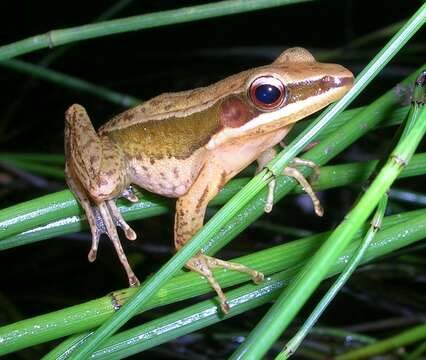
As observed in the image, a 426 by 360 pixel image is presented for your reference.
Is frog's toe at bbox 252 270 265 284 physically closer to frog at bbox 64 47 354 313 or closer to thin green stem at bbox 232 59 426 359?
frog at bbox 64 47 354 313

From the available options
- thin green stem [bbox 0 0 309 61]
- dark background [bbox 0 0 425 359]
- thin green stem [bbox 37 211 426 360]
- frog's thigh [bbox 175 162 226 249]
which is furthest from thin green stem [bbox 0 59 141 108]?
thin green stem [bbox 37 211 426 360]

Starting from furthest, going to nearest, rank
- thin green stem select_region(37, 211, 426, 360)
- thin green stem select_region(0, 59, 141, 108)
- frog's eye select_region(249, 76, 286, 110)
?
1. thin green stem select_region(0, 59, 141, 108)
2. frog's eye select_region(249, 76, 286, 110)
3. thin green stem select_region(37, 211, 426, 360)

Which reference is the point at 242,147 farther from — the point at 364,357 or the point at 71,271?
the point at 71,271

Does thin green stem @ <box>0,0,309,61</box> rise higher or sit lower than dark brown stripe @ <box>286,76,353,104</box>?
higher

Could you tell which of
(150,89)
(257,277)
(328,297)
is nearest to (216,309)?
(257,277)

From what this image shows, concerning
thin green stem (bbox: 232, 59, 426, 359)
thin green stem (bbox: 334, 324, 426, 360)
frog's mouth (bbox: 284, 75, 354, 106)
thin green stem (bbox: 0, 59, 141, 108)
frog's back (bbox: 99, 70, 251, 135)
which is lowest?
thin green stem (bbox: 232, 59, 426, 359)

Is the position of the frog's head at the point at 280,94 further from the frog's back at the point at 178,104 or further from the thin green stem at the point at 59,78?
the thin green stem at the point at 59,78

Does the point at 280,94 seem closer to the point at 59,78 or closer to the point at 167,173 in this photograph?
the point at 167,173

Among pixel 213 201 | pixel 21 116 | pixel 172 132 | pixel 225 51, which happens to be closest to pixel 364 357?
pixel 213 201

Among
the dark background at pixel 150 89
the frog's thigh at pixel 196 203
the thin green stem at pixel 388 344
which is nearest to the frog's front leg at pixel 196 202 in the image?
the frog's thigh at pixel 196 203
